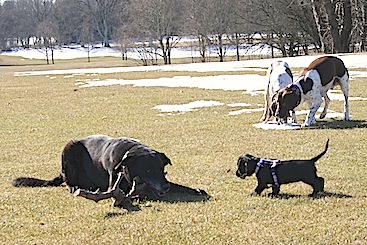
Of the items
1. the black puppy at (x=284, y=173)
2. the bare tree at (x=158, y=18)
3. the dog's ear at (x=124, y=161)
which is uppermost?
the bare tree at (x=158, y=18)

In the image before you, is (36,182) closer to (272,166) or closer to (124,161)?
(124,161)

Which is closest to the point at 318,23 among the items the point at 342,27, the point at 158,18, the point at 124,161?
the point at 342,27

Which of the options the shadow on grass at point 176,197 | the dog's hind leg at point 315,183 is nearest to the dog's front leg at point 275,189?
the dog's hind leg at point 315,183

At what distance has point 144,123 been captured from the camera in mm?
12734

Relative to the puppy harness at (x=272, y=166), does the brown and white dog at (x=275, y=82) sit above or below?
above

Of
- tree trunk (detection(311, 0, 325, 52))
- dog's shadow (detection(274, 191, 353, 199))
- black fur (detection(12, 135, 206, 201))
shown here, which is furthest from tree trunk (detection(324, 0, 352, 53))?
dog's shadow (detection(274, 191, 353, 199))

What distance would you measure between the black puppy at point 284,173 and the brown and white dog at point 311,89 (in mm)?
5317

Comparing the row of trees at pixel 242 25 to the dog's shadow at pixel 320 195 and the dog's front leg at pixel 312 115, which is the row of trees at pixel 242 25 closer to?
the dog's front leg at pixel 312 115

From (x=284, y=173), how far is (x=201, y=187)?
3.61ft

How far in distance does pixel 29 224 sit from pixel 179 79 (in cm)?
2086

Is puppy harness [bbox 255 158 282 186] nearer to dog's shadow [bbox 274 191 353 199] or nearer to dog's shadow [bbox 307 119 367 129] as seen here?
dog's shadow [bbox 274 191 353 199]

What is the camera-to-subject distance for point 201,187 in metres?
6.69

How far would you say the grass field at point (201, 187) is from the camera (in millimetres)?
5008

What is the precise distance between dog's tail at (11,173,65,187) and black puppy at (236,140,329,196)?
7.70 feet
